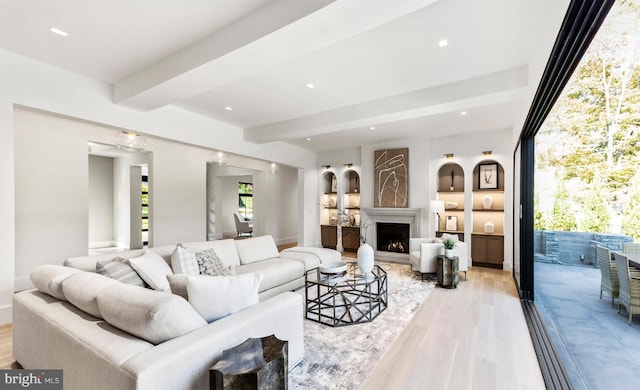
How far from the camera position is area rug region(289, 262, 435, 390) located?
2141 mm

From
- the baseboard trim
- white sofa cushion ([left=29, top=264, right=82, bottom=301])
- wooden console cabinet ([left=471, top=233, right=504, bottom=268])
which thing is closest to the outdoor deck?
the baseboard trim

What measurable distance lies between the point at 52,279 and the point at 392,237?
629 centimetres

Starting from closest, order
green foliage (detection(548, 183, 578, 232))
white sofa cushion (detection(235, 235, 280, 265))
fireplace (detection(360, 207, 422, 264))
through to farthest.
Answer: green foliage (detection(548, 183, 578, 232))
white sofa cushion (detection(235, 235, 280, 265))
fireplace (detection(360, 207, 422, 264))

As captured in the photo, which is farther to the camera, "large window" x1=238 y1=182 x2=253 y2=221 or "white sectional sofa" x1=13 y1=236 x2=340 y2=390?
"large window" x1=238 y1=182 x2=253 y2=221

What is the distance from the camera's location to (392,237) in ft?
23.5

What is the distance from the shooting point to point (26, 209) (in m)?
4.05

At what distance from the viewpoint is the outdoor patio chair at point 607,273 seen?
1.69 m

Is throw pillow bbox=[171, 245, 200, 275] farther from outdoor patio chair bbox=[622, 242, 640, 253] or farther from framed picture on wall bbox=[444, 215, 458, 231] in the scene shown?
framed picture on wall bbox=[444, 215, 458, 231]

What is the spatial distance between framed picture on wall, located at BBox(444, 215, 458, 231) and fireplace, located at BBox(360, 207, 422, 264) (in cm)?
64

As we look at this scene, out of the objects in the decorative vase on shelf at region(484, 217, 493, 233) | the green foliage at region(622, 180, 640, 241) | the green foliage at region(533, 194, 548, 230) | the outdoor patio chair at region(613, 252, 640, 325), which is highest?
the green foliage at region(622, 180, 640, 241)

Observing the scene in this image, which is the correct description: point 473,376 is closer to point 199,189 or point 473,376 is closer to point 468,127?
point 468,127

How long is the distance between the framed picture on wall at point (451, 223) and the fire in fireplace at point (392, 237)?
33.9 inches

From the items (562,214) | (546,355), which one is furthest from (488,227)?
(546,355)

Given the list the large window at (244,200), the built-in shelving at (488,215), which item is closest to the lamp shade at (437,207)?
the built-in shelving at (488,215)
